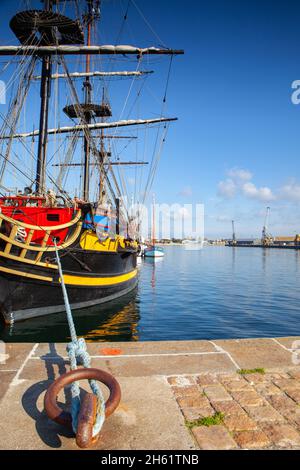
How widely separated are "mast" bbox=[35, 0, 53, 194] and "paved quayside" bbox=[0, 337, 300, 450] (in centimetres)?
1114

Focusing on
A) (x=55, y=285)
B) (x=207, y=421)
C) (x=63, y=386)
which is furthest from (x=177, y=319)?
(x=63, y=386)

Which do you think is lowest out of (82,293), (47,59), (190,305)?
(190,305)

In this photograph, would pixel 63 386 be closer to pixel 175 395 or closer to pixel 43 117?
pixel 175 395

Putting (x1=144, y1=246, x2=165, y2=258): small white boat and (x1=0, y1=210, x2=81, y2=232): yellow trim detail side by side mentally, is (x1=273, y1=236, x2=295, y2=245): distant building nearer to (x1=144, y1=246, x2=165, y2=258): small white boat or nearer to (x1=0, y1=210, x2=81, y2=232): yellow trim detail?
(x1=144, y1=246, x2=165, y2=258): small white boat

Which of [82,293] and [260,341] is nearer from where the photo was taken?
[260,341]

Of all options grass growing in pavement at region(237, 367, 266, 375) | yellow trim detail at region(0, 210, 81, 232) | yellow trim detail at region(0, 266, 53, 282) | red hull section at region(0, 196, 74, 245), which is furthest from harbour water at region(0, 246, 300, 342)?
grass growing in pavement at region(237, 367, 266, 375)

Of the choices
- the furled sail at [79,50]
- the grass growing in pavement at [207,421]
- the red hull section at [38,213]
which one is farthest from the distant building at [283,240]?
the grass growing in pavement at [207,421]

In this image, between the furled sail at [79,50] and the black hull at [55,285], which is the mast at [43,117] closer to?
the furled sail at [79,50]

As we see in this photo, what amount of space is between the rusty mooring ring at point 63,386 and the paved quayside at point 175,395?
0.19m
